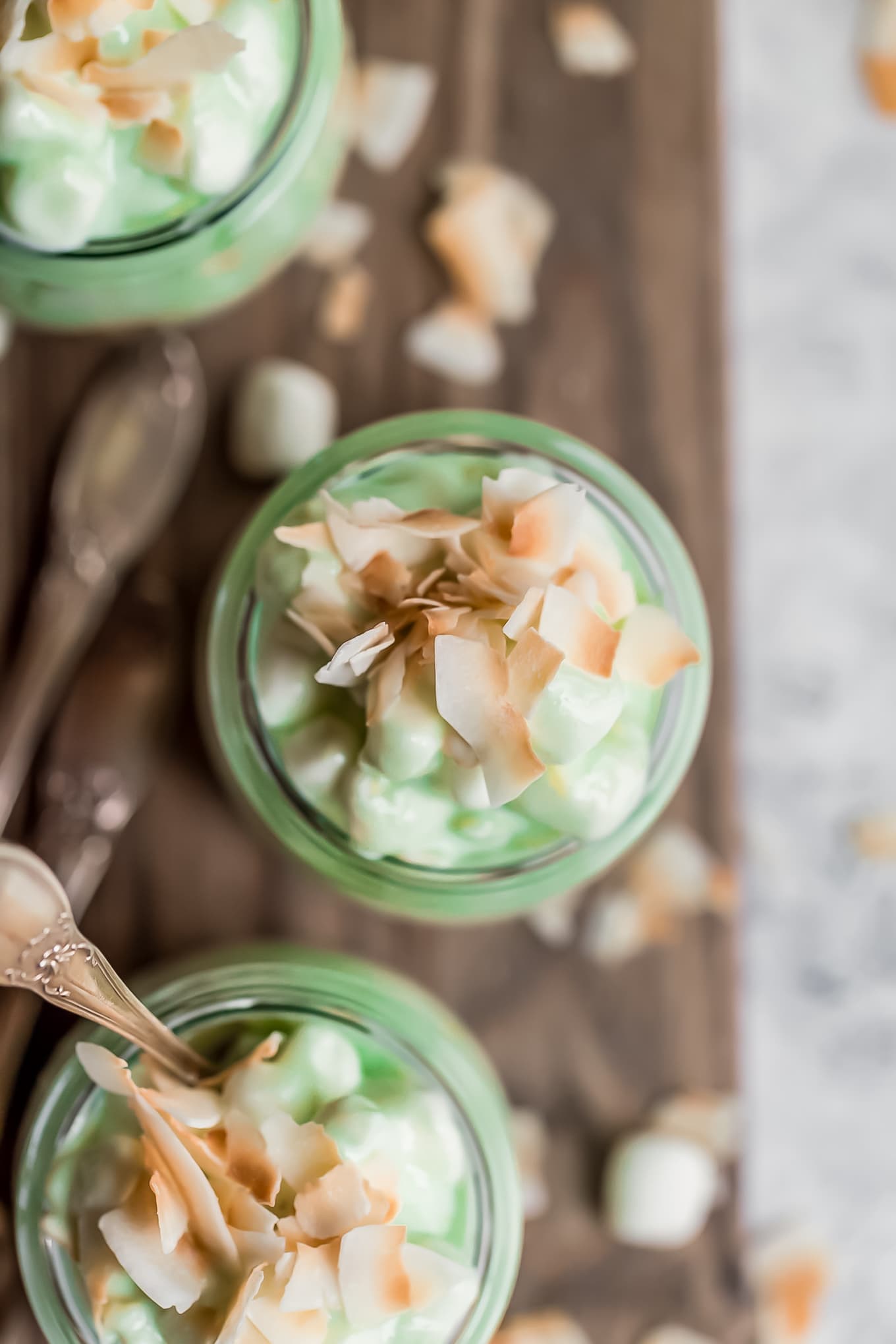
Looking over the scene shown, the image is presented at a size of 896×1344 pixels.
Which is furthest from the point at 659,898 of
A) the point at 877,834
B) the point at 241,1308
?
the point at 241,1308

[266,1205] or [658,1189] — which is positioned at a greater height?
[266,1205]

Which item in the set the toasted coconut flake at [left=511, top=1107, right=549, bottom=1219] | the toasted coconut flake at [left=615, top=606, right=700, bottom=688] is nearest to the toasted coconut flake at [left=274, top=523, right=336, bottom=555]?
the toasted coconut flake at [left=615, top=606, right=700, bottom=688]

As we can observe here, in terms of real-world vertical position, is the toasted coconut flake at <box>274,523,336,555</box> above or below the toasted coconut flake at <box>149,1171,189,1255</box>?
above

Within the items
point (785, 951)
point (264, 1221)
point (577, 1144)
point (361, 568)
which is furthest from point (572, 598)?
point (785, 951)

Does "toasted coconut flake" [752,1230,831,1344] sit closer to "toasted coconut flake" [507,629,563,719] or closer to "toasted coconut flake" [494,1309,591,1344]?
"toasted coconut flake" [494,1309,591,1344]

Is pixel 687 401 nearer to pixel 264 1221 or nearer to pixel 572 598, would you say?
pixel 572 598

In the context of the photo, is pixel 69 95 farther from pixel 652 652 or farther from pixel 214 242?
pixel 652 652
